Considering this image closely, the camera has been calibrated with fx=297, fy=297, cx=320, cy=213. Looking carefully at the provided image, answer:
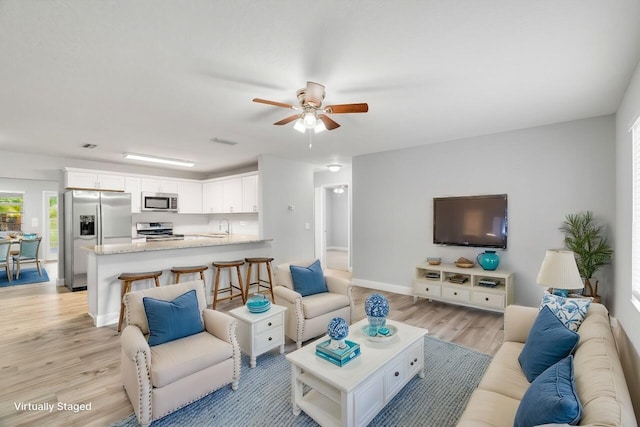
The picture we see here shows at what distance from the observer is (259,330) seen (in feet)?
9.05

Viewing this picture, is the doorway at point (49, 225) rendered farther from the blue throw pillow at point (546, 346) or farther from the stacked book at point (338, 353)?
the blue throw pillow at point (546, 346)

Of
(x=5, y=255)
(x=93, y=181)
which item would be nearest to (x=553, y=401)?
(x=93, y=181)

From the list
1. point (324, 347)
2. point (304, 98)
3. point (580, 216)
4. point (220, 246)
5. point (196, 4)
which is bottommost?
point (324, 347)

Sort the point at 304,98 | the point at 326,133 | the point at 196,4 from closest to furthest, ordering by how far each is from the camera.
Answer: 1. the point at 196,4
2. the point at 304,98
3. the point at 326,133

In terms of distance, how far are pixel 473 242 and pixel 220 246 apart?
388 cm

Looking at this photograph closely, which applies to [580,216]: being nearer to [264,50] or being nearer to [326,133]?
[326,133]

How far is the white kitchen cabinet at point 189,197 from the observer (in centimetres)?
692

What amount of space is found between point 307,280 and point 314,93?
205cm

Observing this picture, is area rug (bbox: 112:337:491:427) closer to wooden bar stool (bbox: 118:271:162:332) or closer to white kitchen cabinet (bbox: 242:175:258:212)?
wooden bar stool (bbox: 118:271:162:332)

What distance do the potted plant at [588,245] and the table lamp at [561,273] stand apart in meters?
1.31

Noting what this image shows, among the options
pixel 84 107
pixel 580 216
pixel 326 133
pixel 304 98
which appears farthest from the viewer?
pixel 326 133

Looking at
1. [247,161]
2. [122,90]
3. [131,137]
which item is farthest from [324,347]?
[247,161]

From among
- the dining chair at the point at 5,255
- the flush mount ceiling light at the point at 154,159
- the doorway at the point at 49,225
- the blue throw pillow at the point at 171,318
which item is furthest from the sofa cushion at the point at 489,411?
the doorway at the point at 49,225

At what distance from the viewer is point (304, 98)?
2.53 meters
